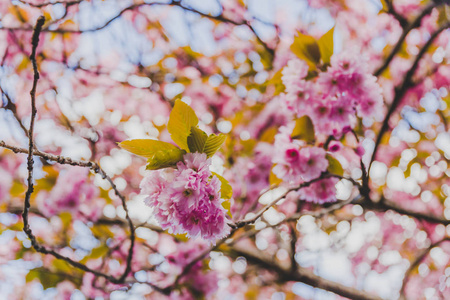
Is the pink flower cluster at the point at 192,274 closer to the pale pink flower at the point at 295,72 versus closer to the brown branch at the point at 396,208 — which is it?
the brown branch at the point at 396,208

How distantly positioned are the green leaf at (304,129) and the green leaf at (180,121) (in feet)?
2.24

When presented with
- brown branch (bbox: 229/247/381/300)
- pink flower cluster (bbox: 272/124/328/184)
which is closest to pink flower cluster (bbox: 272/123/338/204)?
pink flower cluster (bbox: 272/124/328/184)

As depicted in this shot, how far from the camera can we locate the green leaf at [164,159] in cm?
108

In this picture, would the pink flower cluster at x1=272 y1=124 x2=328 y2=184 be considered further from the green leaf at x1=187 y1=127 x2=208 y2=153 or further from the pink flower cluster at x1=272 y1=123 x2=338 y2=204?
the green leaf at x1=187 y1=127 x2=208 y2=153

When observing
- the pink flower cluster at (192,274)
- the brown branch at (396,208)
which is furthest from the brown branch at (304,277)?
the brown branch at (396,208)

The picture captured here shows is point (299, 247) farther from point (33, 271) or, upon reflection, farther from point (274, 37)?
point (33, 271)

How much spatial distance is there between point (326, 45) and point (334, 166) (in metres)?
0.58

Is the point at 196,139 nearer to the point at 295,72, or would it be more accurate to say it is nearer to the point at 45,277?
the point at 295,72

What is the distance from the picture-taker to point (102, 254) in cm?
248

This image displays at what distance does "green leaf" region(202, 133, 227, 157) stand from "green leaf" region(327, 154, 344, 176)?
29.0 inches

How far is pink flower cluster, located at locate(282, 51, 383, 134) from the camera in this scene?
1.55 meters

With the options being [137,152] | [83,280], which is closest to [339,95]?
[137,152]

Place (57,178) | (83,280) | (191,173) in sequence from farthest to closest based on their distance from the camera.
→ (57,178) < (83,280) < (191,173)

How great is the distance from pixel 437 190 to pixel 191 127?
3666 millimetres
